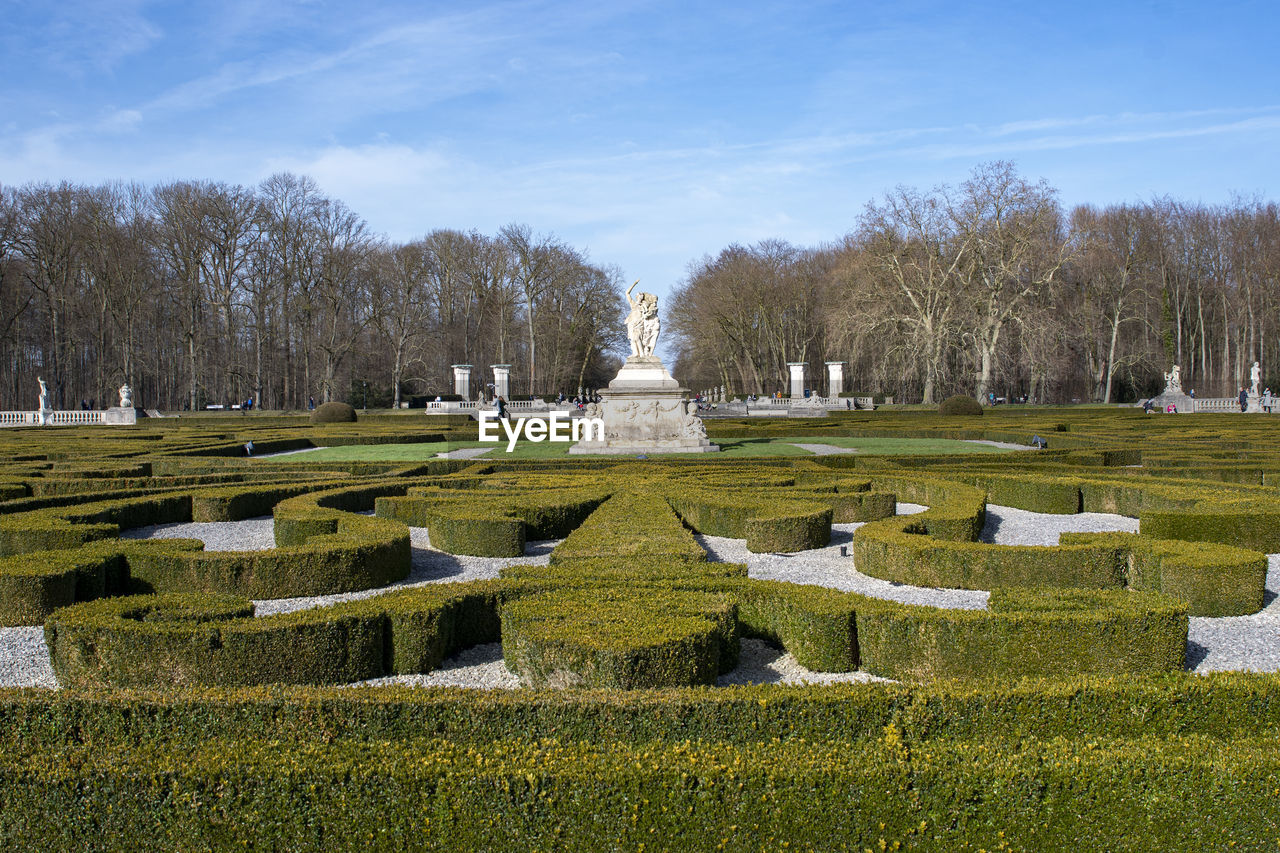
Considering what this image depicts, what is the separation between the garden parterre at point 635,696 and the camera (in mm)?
3238

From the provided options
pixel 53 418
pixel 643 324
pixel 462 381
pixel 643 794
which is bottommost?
pixel 643 794

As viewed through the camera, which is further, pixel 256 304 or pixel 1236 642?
pixel 256 304

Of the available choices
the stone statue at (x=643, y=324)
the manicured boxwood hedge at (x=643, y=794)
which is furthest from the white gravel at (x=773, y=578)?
the stone statue at (x=643, y=324)

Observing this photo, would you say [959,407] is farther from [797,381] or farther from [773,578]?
[773,578]

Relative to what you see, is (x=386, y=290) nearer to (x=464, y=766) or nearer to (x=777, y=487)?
(x=777, y=487)

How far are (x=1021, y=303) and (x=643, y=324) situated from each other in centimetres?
3069

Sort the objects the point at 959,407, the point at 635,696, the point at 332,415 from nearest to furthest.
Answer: the point at 635,696 → the point at 959,407 → the point at 332,415

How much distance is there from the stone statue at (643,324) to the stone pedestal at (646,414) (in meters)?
0.75

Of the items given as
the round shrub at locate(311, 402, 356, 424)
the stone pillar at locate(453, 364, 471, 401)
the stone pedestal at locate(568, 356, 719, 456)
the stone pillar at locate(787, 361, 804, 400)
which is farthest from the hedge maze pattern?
the stone pillar at locate(787, 361, 804, 400)

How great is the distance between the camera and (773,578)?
7.67 metres

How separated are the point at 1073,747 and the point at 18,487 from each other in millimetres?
12095

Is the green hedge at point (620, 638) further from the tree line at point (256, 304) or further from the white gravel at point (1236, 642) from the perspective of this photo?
the tree line at point (256, 304)

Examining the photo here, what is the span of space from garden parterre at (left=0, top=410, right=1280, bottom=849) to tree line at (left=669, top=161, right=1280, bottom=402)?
3735 centimetres

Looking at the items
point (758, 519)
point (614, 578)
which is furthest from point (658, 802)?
point (758, 519)
